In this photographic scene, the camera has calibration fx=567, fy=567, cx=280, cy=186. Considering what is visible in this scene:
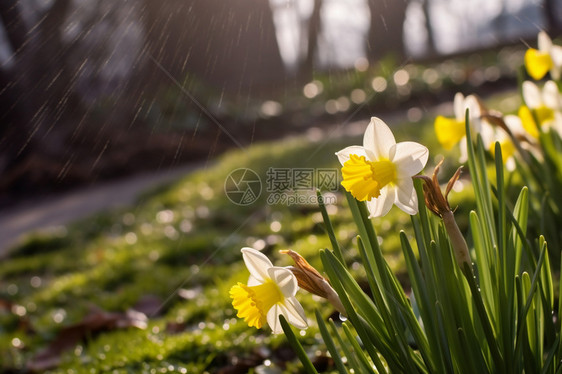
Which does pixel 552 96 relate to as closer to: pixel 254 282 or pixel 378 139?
pixel 378 139

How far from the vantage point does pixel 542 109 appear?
1.84 meters

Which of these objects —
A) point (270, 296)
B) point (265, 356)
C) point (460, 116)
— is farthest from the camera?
point (265, 356)

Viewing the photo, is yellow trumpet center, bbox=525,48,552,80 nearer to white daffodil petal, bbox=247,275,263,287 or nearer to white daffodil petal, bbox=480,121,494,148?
white daffodil petal, bbox=480,121,494,148

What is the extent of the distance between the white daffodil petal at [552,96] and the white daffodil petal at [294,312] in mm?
1241

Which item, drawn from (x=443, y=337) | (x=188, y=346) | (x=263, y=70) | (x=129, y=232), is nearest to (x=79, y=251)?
(x=129, y=232)

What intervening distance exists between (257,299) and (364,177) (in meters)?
0.29

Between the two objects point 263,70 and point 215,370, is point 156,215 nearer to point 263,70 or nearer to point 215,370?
point 215,370

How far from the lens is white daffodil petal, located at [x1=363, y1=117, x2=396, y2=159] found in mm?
1046

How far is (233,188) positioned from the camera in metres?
4.91

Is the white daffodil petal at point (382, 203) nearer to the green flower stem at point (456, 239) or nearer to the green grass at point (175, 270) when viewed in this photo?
the green flower stem at point (456, 239)

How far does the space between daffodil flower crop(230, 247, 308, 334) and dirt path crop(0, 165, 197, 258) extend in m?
4.47

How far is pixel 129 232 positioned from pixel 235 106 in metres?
5.75

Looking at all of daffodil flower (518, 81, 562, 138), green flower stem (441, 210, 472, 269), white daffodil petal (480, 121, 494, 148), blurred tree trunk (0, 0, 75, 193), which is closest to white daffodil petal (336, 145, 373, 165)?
green flower stem (441, 210, 472, 269)

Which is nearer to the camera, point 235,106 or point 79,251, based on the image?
point 79,251
